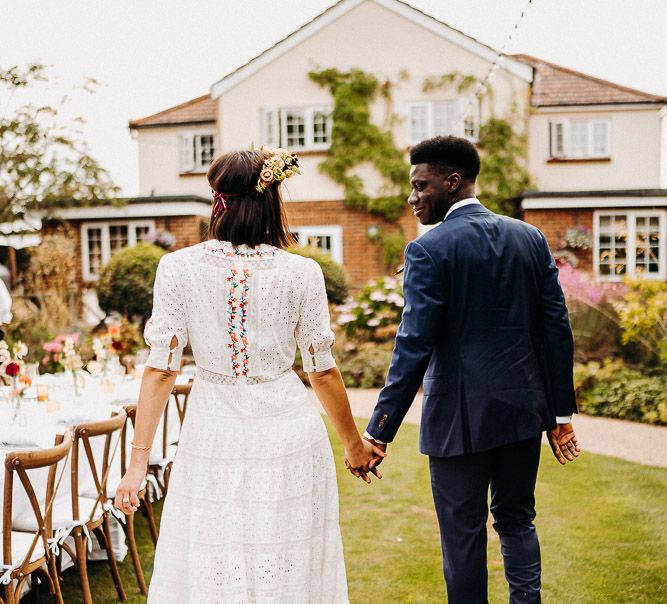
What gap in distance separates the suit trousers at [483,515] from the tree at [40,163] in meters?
15.4

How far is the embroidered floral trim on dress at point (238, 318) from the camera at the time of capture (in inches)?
95.3

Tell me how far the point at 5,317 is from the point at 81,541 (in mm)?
3717

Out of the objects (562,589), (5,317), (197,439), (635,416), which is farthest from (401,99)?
(197,439)

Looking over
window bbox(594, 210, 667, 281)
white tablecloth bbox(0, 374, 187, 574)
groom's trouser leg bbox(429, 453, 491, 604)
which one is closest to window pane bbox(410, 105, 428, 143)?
window bbox(594, 210, 667, 281)

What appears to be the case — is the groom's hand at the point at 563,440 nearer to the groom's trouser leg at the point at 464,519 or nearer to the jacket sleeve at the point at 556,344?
the jacket sleeve at the point at 556,344

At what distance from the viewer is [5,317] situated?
22.2 feet

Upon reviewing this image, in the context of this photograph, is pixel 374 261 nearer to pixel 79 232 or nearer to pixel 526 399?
pixel 79 232

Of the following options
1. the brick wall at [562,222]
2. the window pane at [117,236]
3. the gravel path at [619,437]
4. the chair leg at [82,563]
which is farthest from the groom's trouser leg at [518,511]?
the window pane at [117,236]

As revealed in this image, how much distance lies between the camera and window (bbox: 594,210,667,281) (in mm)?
16422

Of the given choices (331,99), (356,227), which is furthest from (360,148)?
(356,227)

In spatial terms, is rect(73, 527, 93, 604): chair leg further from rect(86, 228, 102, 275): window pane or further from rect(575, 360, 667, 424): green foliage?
rect(86, 228, 102, 275): window pane

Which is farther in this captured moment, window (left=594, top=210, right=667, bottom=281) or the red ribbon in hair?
window (left=594, top=210, right=667, bottom=281)

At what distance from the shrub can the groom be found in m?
9.25

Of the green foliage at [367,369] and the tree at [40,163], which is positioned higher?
the tree at [40,163]
